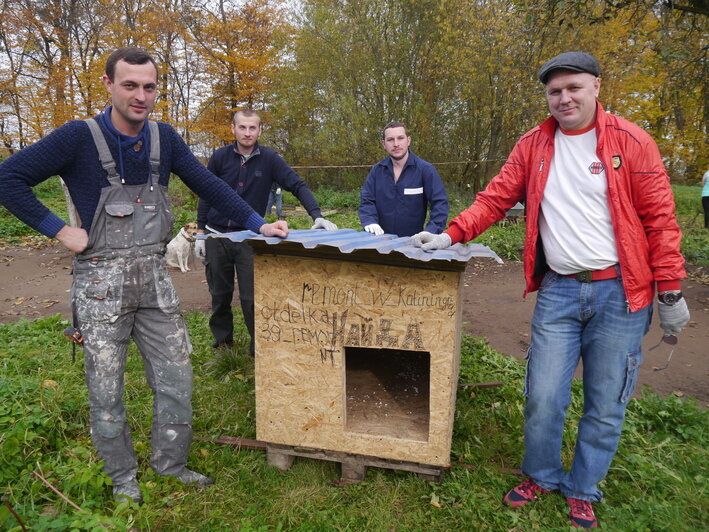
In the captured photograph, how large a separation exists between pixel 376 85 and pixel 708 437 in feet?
46.9

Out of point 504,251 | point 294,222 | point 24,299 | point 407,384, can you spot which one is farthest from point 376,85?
point 407,384

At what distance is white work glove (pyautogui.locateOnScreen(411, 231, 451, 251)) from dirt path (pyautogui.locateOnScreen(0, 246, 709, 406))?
2.67 metres

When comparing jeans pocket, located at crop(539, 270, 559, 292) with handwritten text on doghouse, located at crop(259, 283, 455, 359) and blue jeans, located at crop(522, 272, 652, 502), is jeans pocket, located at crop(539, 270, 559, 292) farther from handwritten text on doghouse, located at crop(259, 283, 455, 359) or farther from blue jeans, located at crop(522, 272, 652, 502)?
handwritten text on doghouse, located at crop(259, 283, 455, 359)

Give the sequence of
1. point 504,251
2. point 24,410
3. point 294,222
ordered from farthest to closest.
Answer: point 294,222 < point 504,251 < point 24,410

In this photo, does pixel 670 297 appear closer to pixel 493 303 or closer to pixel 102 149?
pixel 102 149

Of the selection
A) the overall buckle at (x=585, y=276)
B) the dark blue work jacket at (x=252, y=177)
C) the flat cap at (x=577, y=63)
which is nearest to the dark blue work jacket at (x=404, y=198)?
the dark blue work jacket at (x=252, y=177)

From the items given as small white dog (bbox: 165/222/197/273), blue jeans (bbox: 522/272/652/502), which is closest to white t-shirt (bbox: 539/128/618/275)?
blue jeans (bbox: 522/272/652/502)

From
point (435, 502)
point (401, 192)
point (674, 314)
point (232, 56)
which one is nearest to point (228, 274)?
point (401, 192)

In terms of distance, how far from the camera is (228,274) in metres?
4.23

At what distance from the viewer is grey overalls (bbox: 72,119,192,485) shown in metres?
2.20

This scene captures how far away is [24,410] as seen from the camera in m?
2.83

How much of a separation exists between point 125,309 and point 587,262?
6.97ft

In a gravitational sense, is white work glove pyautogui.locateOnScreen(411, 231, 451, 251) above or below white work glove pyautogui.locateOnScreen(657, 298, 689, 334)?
above

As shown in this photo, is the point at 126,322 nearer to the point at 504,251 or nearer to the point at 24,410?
the point at 24,410
